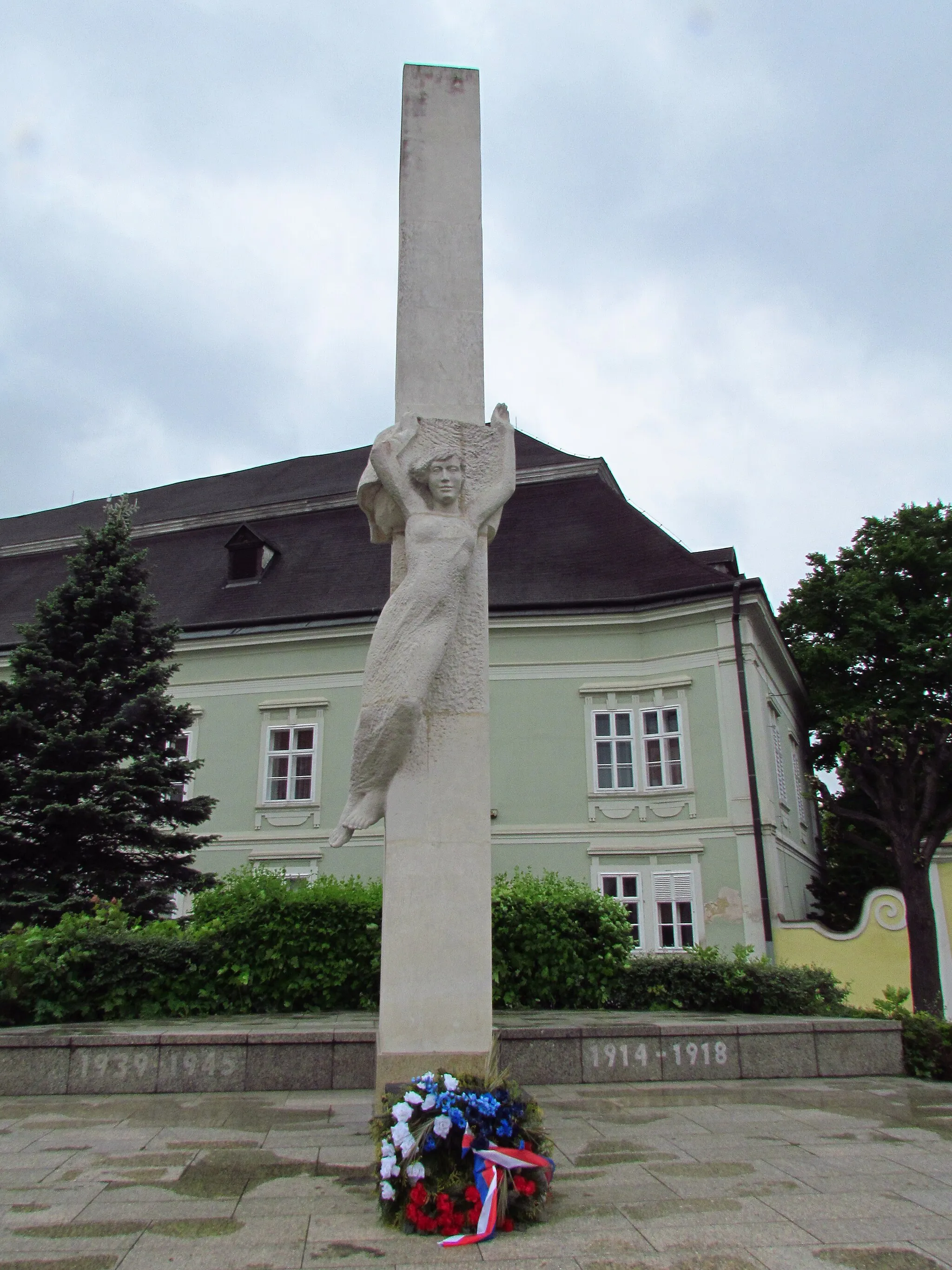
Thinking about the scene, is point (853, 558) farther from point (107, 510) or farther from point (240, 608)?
point (107, 510)

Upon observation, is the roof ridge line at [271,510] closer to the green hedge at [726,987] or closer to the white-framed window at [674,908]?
the white-framed window at [674,908]

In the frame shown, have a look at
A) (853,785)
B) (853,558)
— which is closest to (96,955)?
(853,785)

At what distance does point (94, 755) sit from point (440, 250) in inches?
352

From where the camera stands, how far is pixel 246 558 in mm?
23125

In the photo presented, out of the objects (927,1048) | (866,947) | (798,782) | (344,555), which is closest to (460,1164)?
(927,1048)

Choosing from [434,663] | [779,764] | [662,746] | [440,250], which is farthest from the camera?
[779,764]

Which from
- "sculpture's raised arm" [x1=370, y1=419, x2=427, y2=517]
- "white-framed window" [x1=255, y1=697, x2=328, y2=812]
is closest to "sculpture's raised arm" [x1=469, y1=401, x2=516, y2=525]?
"sculpture's raised arm" [x1=370, y1=419, x2=427, y2=517]

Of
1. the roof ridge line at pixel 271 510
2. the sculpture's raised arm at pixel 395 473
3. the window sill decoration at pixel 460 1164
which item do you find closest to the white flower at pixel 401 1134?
the window sill decoration at pixel 460 1164

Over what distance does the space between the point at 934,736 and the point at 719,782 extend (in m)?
4.20

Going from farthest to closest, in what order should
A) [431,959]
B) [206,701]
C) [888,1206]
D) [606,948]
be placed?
[206,701], [606,948], [431,959], [888,1206]

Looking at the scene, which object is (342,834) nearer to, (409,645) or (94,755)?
(409,645)

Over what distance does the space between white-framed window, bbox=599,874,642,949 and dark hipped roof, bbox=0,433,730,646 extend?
208 inches

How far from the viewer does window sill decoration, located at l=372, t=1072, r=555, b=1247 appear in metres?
3.76

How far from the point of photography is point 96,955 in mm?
8508
